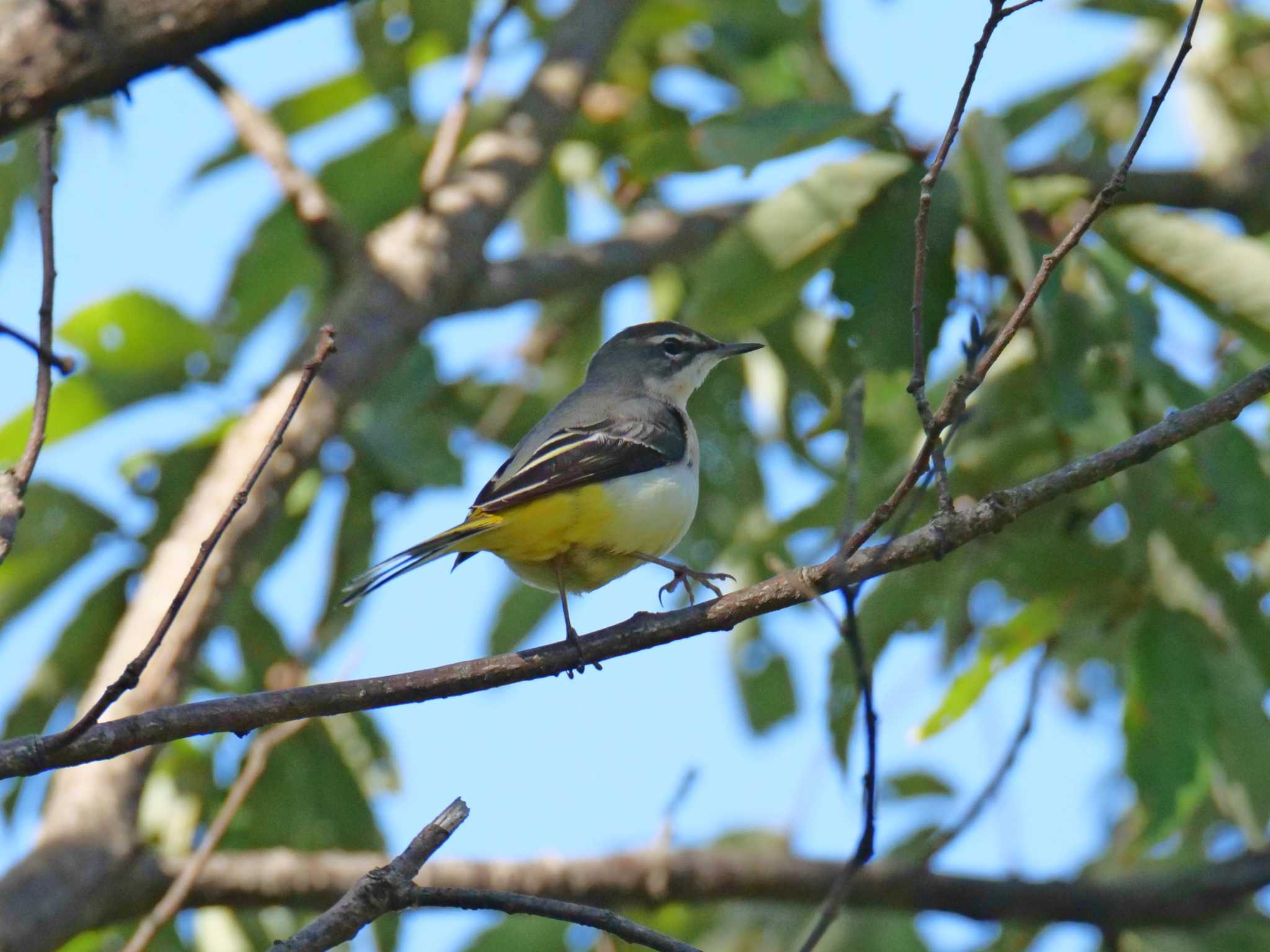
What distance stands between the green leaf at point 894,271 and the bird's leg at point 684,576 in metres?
0.78

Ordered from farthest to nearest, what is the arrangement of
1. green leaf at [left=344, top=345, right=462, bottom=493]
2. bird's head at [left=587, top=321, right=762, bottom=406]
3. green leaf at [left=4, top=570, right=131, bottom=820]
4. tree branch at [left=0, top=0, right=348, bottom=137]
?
bird's head at [left=587, top=321, right=762, bottom=406], green leaf at [left=344, top=345, right=462, bottom=493], green leaf at [left=4, top=570, right=131, bottom=820], tree branch at [left=0, top=0, right=348, bottom=137]

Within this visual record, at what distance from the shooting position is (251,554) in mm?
4883

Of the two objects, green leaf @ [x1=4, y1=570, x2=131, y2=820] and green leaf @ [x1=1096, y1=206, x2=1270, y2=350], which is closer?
green leaf @ [x1=1096, y1=206, x2=1270, y2=350]

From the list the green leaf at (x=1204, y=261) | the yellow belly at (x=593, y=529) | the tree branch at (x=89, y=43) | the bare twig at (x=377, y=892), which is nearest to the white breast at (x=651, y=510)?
the yellow belly at (x=593, y=529)

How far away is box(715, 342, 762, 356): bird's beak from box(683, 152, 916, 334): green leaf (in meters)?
1.25

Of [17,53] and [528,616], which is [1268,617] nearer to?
[528,616]

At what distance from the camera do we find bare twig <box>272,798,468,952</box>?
237 cm

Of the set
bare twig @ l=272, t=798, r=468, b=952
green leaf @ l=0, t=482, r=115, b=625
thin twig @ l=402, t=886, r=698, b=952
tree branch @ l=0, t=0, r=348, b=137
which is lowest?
thin twig @ l=402, t=886, r=698, b=952

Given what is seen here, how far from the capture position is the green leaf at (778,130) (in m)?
4.18

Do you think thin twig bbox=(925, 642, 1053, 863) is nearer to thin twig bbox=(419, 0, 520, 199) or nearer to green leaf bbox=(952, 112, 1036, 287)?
green leaf bbox=(952, 112, 1036, 287)

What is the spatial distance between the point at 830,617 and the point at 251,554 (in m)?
2.76

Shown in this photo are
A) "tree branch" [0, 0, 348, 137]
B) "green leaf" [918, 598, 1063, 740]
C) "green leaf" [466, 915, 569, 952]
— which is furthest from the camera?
"green leaf" [466, 915, 569, 952]

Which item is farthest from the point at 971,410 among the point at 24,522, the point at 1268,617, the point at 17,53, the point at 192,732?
the point at 24,522

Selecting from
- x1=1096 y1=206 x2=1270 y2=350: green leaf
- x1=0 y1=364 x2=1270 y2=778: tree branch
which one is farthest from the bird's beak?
x1=0 y1=364 x2=1270 y2=778: tree branch
